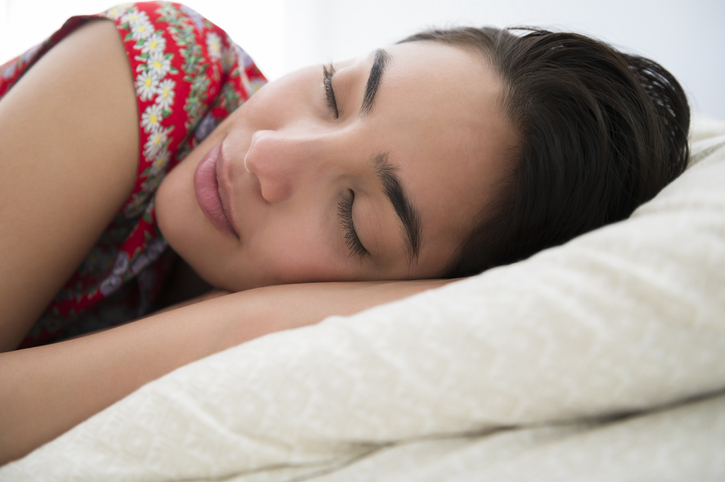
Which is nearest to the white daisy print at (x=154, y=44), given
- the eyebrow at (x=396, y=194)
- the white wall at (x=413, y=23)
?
the white wall at (x=413, y=23)

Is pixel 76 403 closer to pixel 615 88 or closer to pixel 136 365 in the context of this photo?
pixel 136 365

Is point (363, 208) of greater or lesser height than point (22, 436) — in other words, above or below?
above

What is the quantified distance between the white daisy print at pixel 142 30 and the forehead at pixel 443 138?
1.57 feet

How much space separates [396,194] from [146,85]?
52cm

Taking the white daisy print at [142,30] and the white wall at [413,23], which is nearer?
the white daisy print at [142,30]

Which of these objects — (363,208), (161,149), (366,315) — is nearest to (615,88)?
→ (363,208)

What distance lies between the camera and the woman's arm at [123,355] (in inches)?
21.1

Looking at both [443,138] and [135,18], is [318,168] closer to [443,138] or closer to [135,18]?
[443,138]

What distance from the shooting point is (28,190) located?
2.27ft

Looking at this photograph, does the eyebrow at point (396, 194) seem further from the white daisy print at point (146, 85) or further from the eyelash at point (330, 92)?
the white daisy print at point (146, 85)

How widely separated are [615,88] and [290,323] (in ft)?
2.18

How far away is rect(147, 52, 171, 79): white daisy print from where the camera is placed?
86cm

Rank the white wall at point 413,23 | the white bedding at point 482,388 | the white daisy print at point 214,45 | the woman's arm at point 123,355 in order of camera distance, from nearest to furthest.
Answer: the white bedding at point 482,388
the woman's arm at point 123,355
the white daisy print at point 214,45
the white wall at point 413,23

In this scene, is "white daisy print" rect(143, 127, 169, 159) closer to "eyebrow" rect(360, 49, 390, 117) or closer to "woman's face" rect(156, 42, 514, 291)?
"woman's face" rect(156, 42, 514, 291)
